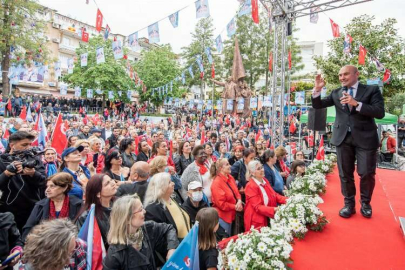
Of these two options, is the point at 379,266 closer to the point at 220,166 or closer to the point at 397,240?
the point at 397,240

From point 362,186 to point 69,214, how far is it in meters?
3.12

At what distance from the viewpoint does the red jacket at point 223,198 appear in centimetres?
405

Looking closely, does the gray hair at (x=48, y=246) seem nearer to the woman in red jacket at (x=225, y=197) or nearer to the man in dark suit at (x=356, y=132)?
the woman in red jacket at (x=225, y=197)

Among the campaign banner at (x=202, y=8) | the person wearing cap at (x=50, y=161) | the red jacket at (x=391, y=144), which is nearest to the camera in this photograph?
the person wearing cap at (x=50, y=161)

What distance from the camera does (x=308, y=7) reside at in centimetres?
983

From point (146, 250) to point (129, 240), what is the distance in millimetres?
208

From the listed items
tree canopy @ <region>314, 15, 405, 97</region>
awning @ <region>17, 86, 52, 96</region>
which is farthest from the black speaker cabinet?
awning @ <region>17, 86, 52, 96</region>

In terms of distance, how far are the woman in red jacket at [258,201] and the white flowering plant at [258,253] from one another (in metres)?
1.30

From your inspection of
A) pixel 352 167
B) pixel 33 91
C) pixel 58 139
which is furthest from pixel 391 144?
pixel 33 91

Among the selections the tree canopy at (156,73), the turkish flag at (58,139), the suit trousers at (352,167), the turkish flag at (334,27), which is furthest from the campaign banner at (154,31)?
the tree canopy at (156,73)

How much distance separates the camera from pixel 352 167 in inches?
126

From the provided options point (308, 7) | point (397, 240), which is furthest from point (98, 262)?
point (308, 7)

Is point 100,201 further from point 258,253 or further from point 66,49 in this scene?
point 66,49

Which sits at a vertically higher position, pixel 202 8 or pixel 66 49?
pixel 66 49
